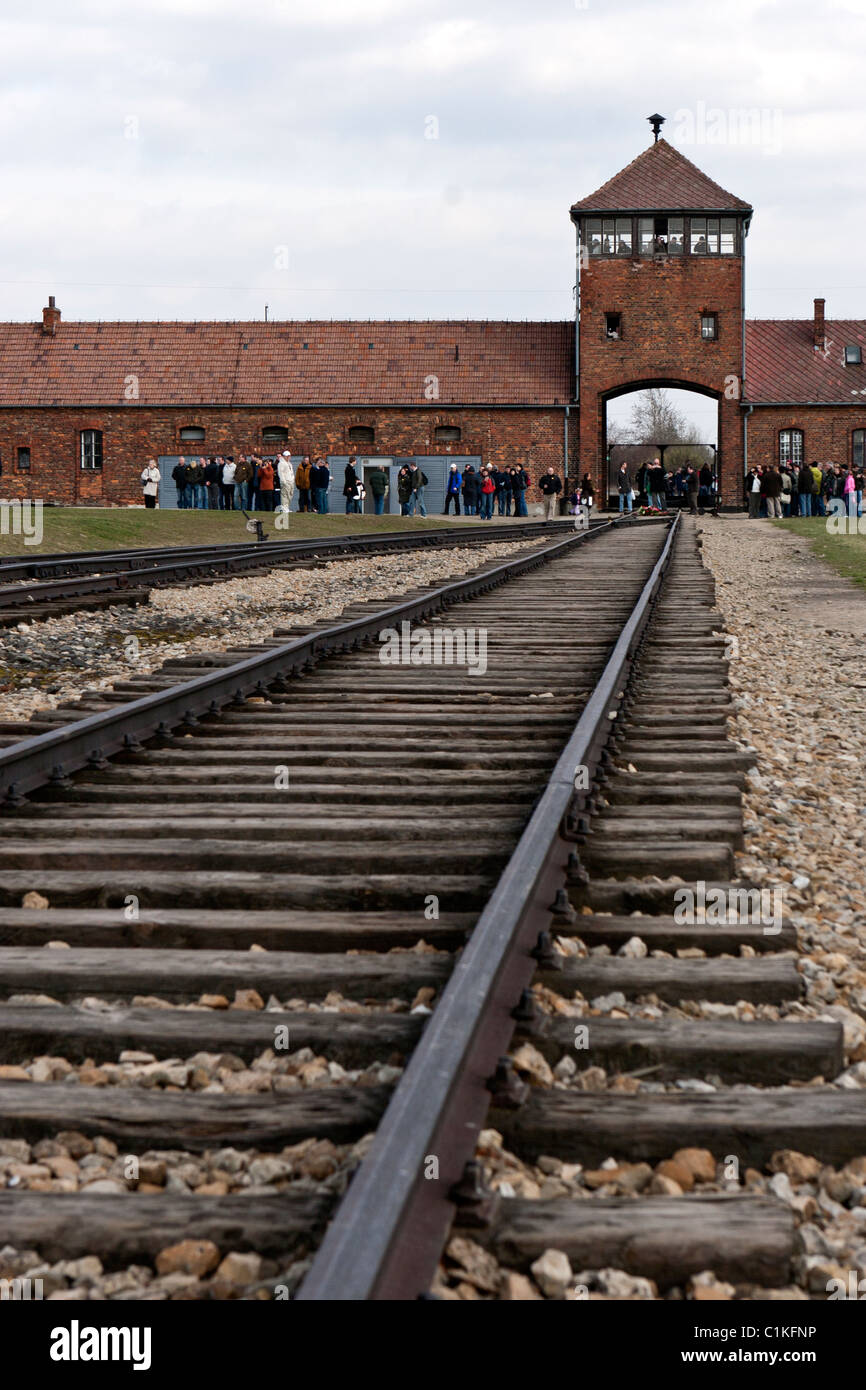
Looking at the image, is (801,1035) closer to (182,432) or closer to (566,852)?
(566,852)

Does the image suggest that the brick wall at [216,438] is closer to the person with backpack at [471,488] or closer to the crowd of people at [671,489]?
the crowd of people at [671,489]

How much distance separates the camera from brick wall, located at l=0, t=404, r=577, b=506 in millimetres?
50188

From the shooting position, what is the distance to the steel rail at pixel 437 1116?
201cm

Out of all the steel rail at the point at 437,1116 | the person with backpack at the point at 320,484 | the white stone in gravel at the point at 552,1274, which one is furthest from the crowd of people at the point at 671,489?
the white stone in gravel at the point at 552,1274

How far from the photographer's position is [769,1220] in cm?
236

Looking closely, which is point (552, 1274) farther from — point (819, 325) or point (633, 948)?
point (819, 325)

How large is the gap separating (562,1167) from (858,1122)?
1.85ft

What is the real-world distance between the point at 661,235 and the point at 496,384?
7.70 m

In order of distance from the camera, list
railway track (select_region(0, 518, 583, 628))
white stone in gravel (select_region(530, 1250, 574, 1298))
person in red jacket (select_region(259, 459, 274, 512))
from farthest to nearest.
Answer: person in red jacket (select_region(259, 459, 274, 512)), railway track (select_region(0, 518, 583, 628)), white stone in gravel (select_region(530, 1250, 574, 1298))

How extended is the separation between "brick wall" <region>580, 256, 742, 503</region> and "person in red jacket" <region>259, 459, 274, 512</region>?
52.1 feet

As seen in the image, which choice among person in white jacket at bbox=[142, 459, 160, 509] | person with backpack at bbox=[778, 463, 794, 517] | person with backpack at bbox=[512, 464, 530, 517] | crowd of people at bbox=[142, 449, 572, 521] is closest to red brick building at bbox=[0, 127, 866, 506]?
crowd of people at bbox=[142, 449, 572, 521]

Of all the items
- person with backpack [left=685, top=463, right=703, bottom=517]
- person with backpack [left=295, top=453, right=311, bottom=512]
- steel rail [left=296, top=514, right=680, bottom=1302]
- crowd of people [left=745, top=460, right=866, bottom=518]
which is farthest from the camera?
person with backpack [left=685, top=463, right=703, bottom=517]

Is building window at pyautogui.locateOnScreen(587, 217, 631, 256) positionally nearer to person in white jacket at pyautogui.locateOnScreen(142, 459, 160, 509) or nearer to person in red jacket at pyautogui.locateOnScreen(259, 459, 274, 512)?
person in red jacket at pyautogui.locateOnScreen(259, 459, 274, 512)
